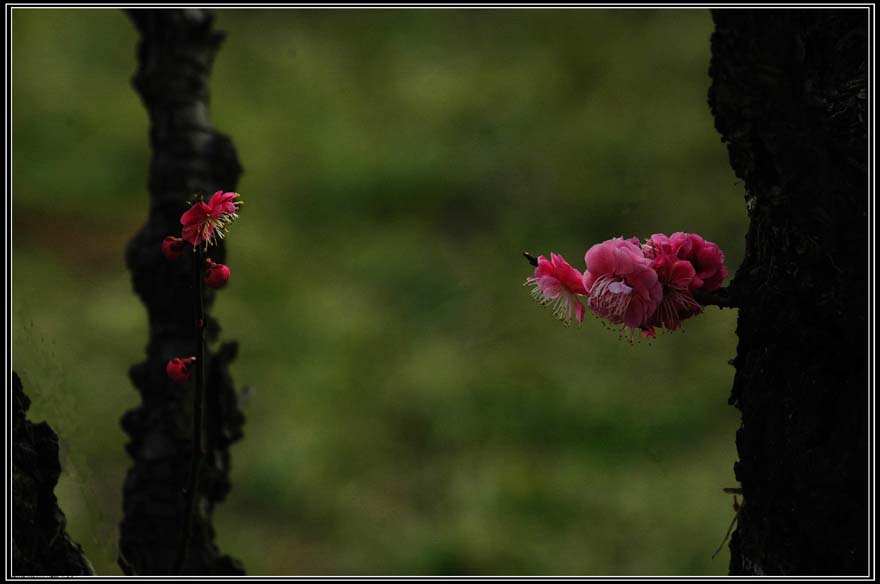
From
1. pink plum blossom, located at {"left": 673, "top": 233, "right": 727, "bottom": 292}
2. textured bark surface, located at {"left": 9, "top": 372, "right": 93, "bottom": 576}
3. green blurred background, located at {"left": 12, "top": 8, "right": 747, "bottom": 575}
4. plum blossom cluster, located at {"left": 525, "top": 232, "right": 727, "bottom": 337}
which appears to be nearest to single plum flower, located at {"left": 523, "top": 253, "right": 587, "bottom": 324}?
plum blossom cluster, located at {"left": 525, "top": 232, "right": 727, "bottom": 337}

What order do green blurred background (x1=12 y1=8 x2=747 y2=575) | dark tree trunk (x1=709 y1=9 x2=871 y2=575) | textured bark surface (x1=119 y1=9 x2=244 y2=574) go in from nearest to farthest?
1. dark tree trunk (x1=709 y1=9 x2=871 y2=575)
2. textured bark surface (x1=119 y1=9 x2=244 y2=574)
3. green blurred background (x1=12 y1=8 x2=747 y2=575)

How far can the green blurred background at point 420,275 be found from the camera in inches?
110

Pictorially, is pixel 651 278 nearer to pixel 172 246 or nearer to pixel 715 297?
pixel 715 297

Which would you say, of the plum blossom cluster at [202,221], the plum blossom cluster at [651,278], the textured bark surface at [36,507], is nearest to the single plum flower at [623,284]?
the plum blossom cluster at [651,278]

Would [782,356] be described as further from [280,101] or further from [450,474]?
[280,101]

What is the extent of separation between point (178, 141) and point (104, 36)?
323 centimetres

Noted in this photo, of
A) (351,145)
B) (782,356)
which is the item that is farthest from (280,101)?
(782,356)

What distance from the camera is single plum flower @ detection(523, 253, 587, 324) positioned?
104 cm

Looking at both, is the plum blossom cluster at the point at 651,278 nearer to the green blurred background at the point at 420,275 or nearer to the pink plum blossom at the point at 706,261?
the pink plum blossom at the point at 706,261

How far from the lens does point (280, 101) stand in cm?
425

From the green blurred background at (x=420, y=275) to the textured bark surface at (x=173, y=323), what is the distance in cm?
76

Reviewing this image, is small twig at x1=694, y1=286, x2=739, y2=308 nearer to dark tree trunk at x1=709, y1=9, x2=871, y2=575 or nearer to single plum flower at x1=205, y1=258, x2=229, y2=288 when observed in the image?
dark tree trunk at x1=709, y1=9, x2=871, y2=575

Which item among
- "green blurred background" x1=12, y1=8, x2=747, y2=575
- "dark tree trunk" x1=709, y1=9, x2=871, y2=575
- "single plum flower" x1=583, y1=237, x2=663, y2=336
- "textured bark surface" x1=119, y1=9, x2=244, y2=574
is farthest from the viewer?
"green blurred background" x1=12, y1=8, x2=747, y2=575

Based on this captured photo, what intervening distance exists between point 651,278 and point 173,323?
834 mm
